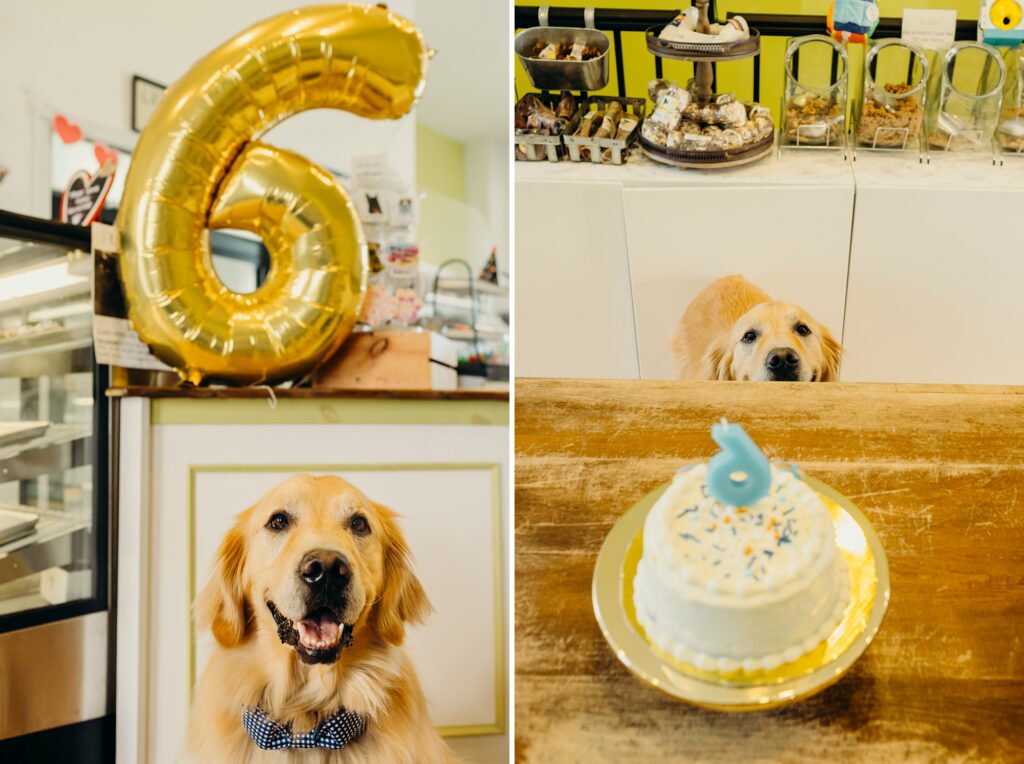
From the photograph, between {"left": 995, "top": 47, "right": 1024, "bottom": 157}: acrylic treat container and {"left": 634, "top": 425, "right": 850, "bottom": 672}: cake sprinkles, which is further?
{"left": 995, "top": 47, "right": 1024, "bottom": 157}: acrylic treat container

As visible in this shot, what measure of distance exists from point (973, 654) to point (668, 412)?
0.55m

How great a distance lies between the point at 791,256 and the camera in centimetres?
154

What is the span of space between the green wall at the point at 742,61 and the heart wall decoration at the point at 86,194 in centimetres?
74

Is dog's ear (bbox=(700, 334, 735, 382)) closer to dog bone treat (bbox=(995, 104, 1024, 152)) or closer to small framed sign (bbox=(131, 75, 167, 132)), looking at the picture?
dog bone treat (bbox=(995, 104, 1024, 152))

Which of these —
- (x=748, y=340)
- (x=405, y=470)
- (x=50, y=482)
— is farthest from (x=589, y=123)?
(x=50, y=482)

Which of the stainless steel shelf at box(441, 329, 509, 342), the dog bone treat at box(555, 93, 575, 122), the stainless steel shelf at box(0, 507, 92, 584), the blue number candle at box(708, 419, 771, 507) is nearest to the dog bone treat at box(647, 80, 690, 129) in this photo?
the dog bone treat at box(555, 93, 575, 122)

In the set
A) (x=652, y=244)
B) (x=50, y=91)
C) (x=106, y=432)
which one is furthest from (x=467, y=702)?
(x=50, y=91)

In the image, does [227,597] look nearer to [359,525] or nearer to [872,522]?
[359,525]

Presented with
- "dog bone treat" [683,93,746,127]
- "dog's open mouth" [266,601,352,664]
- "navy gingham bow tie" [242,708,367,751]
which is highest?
"dog bone treat" [683,93,746,127]

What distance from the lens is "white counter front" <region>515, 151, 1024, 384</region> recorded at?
151 centimetres

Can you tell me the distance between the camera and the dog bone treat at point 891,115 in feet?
5.03

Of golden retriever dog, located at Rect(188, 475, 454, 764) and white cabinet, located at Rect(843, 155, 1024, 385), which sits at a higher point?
white cabinet, located at Rect(843, 155, 1024, 385)

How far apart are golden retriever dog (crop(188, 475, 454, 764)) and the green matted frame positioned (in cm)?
6

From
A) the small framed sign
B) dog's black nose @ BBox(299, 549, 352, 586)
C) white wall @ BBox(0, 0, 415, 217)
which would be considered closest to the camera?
dog's black nose @ BBox(299, 549, 352, 586)
